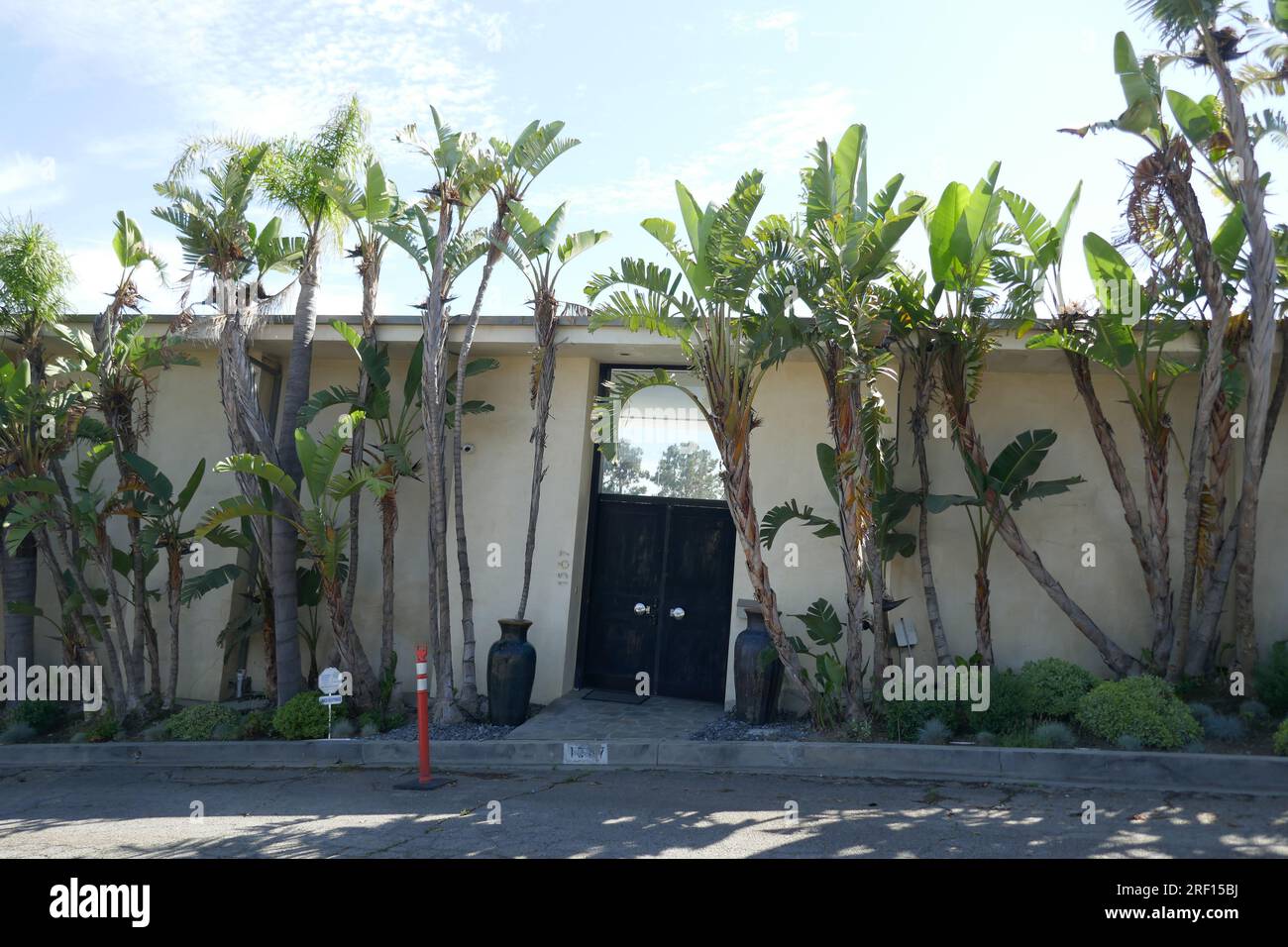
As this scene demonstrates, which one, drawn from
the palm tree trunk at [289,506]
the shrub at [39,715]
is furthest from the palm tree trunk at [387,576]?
the shrub at [39,715]

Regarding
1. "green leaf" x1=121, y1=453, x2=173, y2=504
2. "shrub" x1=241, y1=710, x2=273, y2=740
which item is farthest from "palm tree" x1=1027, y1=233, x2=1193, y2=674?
"green leaf" x1=121, y1=453, x2=173, y2=504

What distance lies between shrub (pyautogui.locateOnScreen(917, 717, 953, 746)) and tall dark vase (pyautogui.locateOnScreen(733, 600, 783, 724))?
1.71m

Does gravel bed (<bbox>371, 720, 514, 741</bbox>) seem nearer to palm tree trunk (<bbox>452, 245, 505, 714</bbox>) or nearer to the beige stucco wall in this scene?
palm tree trunk (<bbox>452, 245, 505, 714</bbox>)

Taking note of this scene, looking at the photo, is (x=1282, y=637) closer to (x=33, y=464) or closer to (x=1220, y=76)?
(x=1220, y=76)

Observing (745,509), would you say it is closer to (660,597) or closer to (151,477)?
(660,597)

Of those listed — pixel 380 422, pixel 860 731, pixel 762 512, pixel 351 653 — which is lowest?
pixel 860 731

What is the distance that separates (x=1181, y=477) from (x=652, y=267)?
639 centimetres

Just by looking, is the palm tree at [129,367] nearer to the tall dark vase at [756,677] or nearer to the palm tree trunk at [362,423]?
the palm tree trunk at [362,423]

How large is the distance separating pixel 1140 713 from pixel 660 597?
223 inches

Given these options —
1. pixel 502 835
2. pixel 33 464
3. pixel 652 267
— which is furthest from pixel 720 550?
pixel 33 464

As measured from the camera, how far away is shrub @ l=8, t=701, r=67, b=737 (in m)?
12.0

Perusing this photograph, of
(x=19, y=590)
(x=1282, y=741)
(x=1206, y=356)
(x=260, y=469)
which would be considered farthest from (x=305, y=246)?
(x=1282, y=741)

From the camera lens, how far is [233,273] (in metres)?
11.3

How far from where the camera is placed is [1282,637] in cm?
1059
